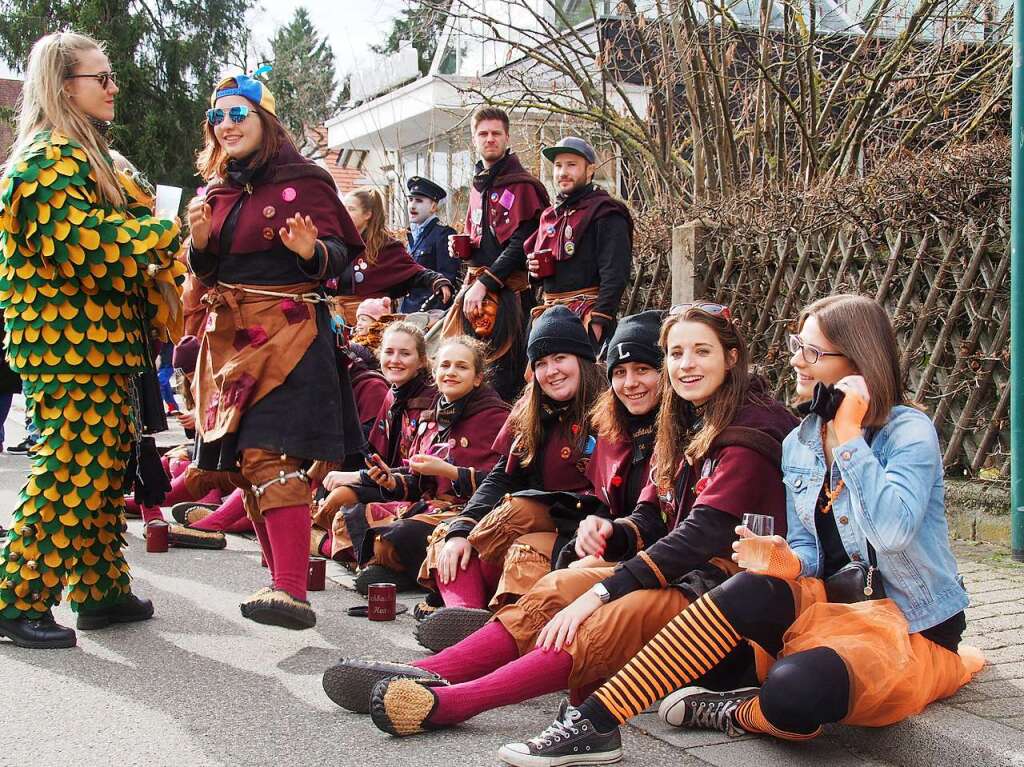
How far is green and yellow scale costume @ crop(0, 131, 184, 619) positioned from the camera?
14.8 ft

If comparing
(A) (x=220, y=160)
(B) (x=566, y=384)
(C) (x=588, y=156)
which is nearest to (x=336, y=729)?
(B) (x=566, y=384)

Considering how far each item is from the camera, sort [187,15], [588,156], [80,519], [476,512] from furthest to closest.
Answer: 1. [187,15]
2. [588,156]
3. [476,512]
4. [80,519]

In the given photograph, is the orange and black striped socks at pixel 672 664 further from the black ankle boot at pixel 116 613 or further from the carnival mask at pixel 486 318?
the carnival mask at pixel 486 318

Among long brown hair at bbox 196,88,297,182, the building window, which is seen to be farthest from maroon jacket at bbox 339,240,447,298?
the building window

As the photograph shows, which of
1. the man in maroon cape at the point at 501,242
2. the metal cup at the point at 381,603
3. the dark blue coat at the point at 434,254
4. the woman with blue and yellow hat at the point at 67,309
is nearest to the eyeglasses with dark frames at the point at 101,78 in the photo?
the woman with blue and yellow hat at the point at 67,309

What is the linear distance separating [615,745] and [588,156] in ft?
14.5

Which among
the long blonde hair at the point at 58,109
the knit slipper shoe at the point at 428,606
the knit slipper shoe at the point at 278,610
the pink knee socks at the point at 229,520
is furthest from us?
the pink knee socks at the point at 229,520

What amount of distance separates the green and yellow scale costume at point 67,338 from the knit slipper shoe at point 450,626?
1376mm

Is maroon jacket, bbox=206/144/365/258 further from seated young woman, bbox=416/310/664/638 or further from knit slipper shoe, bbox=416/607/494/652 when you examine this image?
knit slipper shoe, bbox=416/607/494/652

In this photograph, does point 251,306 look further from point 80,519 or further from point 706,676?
point 706,676

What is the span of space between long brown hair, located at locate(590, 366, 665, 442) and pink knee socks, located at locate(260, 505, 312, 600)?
1174 millimetres

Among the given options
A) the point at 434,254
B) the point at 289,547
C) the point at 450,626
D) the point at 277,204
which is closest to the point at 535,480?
the point at 450,626

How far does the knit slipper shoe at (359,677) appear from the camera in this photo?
3.68 m

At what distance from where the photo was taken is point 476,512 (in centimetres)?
507
